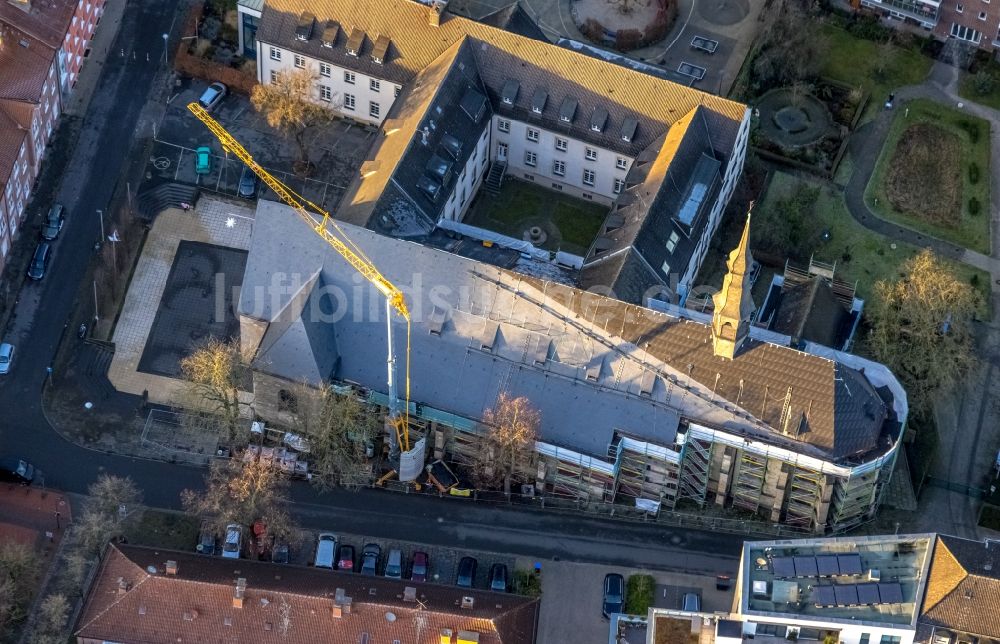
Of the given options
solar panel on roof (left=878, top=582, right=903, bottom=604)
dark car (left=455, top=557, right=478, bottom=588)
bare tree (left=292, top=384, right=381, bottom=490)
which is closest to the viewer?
solar panel on roof (left=878, top=582, right=903, bottom=604)

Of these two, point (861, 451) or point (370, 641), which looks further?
point (861, 451)

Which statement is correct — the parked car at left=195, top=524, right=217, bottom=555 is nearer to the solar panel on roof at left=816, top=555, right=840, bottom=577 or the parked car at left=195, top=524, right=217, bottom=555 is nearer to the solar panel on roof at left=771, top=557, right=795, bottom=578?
the solar panel on roof at left=771, top=557, right=795, bottom=578

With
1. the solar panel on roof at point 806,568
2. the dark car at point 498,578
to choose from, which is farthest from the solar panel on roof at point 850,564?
the dark car at point 498,578

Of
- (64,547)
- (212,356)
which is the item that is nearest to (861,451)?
(212,356)

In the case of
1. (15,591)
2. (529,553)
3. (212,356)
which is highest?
Answer: (212,356)

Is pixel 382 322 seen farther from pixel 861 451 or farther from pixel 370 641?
pixel 861 451

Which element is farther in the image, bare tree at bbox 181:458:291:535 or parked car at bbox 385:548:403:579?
parked car at bbox 385:548:403:579

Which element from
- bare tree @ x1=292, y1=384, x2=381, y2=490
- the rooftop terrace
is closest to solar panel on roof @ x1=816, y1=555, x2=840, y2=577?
the rooftop terrace
